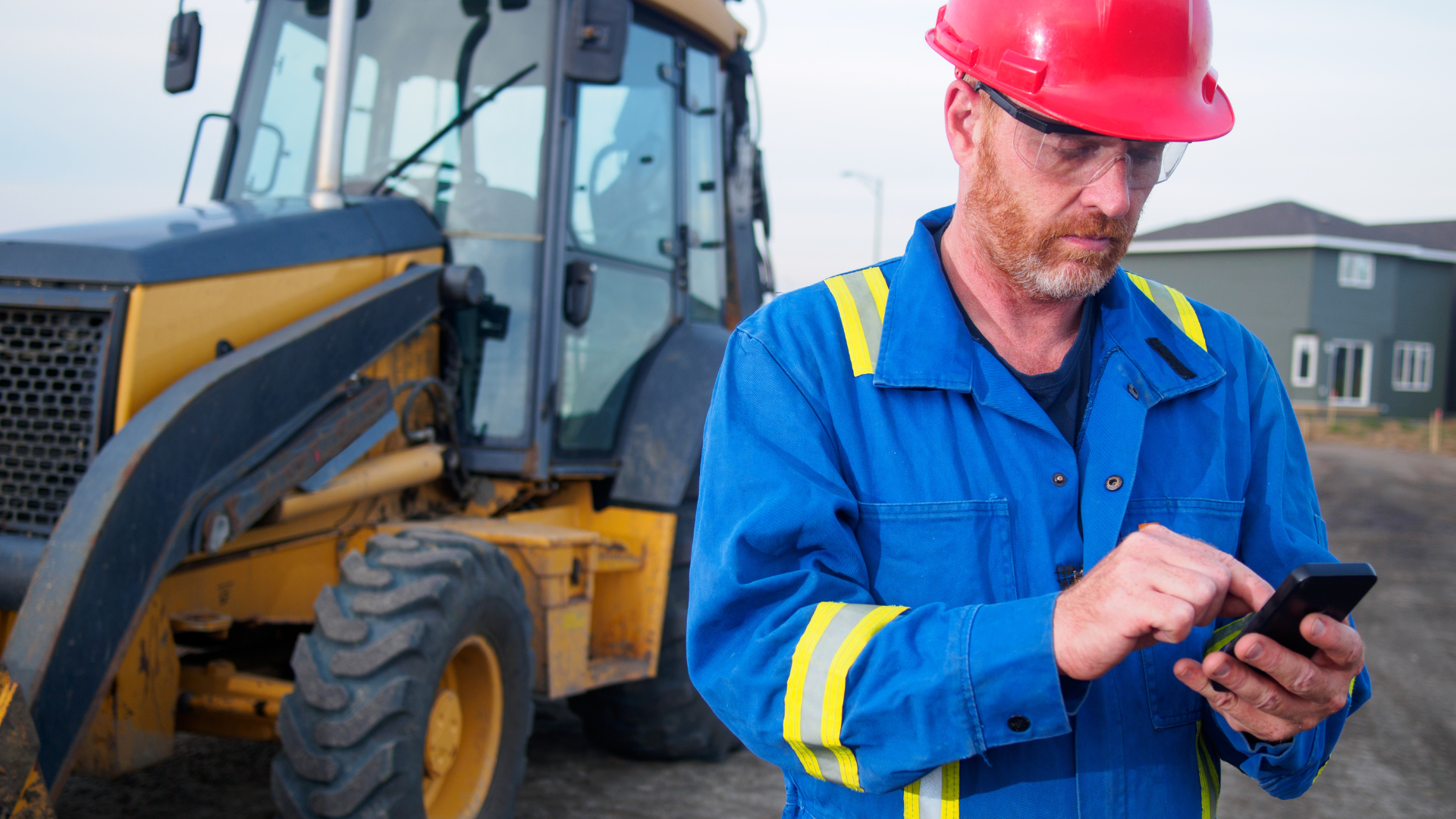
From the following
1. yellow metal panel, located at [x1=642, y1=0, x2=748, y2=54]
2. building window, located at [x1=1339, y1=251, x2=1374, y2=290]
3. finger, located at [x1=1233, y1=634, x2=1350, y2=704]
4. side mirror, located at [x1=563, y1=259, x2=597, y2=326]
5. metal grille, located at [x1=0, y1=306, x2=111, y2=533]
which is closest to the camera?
finger, located at [x1=1233, y1=634, x2=1350, y2=704]

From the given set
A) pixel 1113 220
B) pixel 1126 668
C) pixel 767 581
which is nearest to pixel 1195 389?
pixel 1113 220

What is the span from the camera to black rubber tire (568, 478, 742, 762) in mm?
4648

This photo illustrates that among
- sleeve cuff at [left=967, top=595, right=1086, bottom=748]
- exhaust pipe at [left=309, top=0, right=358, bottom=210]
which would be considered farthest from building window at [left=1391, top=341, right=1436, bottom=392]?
sleeve cuff at [left=967, top=595, right=1086, bottom=748]

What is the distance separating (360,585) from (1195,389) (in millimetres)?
2350

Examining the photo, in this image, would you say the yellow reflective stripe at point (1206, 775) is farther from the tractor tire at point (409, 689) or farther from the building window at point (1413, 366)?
the building window at point (1413, 366)

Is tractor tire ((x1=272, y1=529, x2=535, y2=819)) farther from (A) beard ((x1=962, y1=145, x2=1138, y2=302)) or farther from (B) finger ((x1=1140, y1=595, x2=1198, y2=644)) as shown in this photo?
(B) finger ((x1=1140, y1=595, x2=1198, y2=644))

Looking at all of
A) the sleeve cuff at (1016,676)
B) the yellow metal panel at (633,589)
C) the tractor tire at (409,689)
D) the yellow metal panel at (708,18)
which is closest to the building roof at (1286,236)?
the yellow metal panel at (708,18)

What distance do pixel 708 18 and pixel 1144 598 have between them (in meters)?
4.35

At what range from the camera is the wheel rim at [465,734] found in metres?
3.49

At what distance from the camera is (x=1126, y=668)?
5.07 feet

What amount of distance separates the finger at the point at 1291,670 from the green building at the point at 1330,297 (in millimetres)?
30077

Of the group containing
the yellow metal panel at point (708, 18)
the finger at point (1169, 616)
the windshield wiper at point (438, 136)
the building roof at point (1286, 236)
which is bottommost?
the finger at point (1169, 616)

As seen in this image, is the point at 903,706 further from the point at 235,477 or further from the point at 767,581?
the point at 235,477

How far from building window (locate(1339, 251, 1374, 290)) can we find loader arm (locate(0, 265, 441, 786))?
104ft
